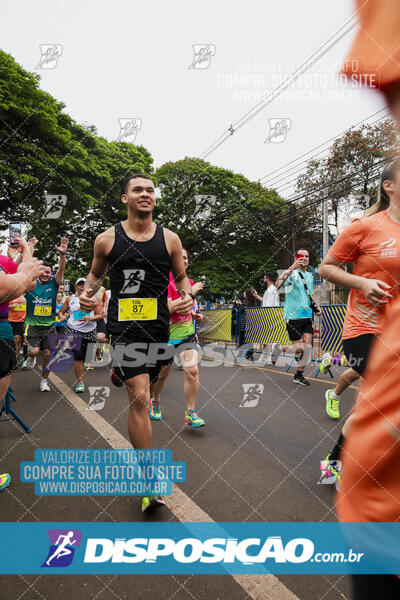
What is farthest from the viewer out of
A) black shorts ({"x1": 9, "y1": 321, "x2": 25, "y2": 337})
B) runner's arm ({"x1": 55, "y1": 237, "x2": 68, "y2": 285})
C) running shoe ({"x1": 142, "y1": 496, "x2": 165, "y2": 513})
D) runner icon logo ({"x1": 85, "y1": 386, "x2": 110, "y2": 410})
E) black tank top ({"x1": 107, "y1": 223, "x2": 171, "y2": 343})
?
black shorts ({"x1": 9, "y1": 321, "x2": 25, "y2": 337})

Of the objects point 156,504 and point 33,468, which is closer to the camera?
point 156,504

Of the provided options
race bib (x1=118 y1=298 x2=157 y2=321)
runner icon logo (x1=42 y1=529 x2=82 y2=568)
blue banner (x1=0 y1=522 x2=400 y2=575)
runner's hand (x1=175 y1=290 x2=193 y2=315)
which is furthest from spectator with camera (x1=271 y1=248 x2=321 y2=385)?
runner icon logo (x1=42 y1=529 x2=82 y2=568)

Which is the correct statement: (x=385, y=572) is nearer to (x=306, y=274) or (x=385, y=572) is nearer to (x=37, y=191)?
(x=306, y=274)

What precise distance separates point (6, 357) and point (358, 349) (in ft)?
8.71

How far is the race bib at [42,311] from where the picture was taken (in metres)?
7.30

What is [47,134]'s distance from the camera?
19.0 m

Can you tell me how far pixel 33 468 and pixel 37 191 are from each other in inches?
713

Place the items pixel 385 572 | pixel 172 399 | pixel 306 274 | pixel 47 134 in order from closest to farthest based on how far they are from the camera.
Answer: pixel 385 572 < pixel 172 399 < pixel 306 274 < pixel 47 134

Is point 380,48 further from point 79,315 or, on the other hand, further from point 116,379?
point 79,315

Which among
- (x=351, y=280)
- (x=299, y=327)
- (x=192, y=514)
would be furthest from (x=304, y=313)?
(x=351, y=280)

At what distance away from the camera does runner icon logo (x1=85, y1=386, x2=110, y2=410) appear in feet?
18.2

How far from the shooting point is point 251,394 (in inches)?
251

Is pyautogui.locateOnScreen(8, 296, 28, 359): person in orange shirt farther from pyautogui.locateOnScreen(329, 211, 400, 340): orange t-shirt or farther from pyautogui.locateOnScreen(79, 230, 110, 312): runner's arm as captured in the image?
pyautogui.locateOnScreen(329, 211, 400, 340): orange t-shirt

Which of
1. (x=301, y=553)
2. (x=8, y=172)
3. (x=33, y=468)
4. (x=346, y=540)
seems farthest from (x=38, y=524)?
(x=8, y=172)
